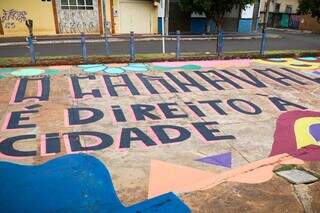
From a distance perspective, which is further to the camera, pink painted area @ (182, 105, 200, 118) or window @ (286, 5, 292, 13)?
window @ (286, 5, 292, 13)

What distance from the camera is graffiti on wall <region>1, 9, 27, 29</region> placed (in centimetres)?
2208

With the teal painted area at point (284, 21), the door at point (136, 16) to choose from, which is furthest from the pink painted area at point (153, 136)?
the teal painted area at point (284, 21)

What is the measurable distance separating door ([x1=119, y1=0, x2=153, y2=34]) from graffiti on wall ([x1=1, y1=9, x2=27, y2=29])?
656cm

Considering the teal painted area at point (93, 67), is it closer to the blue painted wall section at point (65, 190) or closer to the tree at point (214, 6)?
the blue painted wall section at point (65, 190)

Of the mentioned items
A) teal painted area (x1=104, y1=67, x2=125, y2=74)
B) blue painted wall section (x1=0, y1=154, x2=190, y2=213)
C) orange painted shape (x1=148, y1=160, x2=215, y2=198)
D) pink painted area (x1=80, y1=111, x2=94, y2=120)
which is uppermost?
teal painted area (x1=104, y1=67, x2=125, y2=74)

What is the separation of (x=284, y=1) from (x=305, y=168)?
39.5m

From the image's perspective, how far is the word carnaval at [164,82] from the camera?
9.48 metres

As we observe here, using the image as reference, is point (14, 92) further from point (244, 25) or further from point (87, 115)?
point (244, 25)

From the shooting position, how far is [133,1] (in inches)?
956

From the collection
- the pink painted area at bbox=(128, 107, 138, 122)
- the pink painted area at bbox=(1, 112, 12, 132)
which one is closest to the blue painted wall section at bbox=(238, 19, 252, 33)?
the pink painted area at bbox=(128, 107, 138, 122)

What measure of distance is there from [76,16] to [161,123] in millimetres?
18123

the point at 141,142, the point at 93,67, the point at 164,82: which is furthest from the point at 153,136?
the point at 93,67

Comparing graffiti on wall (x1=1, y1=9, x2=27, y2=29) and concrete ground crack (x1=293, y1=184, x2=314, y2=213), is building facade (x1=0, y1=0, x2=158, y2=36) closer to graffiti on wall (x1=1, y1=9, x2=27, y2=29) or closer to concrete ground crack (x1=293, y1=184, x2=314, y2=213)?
graffiti on wall (x1=1, y1=9, x2=27, y2=29)

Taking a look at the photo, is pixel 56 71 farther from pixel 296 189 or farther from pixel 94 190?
pixel 296 189
